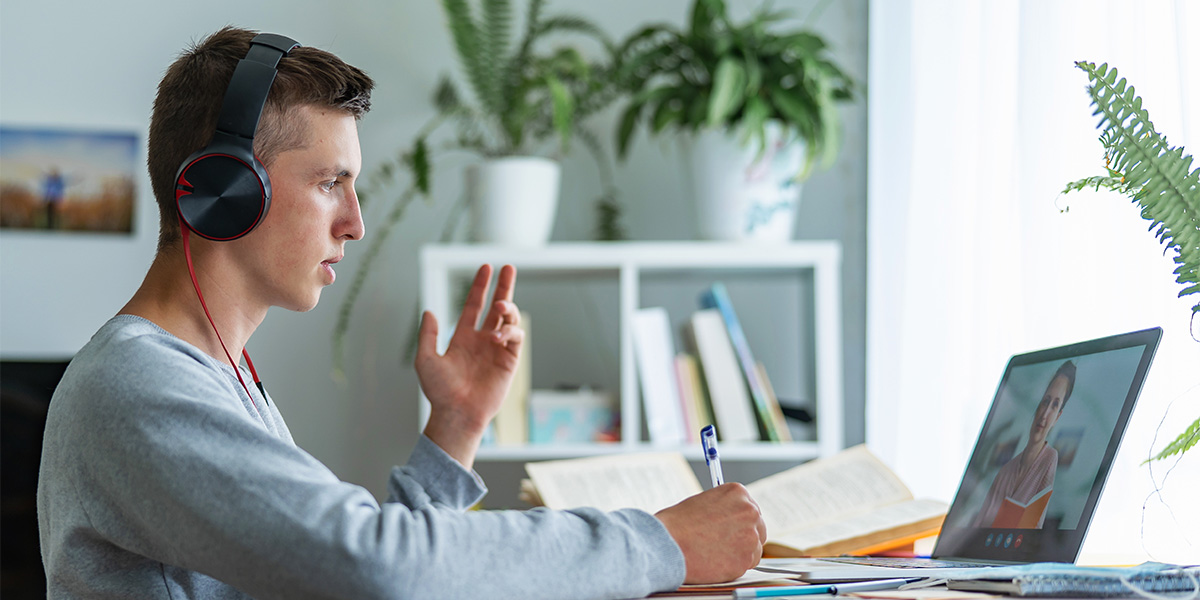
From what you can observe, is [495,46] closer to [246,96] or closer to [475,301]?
[475,301]

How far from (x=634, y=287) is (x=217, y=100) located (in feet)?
3.32

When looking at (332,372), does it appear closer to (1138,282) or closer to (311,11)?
(311,11)

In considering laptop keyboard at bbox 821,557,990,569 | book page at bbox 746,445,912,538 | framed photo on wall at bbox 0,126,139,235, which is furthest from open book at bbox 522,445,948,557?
framed photo on wall at bbox 0,126,139,235

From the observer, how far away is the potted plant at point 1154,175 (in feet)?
2.40

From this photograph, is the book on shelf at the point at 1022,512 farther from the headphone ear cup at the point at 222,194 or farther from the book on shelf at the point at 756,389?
the book on shelf at the point at 756,389

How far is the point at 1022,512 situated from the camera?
2.61 feet

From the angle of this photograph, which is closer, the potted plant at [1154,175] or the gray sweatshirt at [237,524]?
the gray sweatshirt at [237,524]

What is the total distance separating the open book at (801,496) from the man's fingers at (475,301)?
8.9 inches

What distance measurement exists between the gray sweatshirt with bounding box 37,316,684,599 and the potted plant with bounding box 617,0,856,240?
3.69 ft

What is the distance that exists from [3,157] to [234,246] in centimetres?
170

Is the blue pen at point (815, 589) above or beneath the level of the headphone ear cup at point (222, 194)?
beneath

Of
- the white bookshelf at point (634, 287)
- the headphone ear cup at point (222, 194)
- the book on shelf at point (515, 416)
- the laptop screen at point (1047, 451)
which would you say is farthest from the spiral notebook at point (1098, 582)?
the book on shelf at point (515, 416)

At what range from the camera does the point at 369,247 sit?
6.65ft

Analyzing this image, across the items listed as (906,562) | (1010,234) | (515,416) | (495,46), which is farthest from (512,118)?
(906,562)
